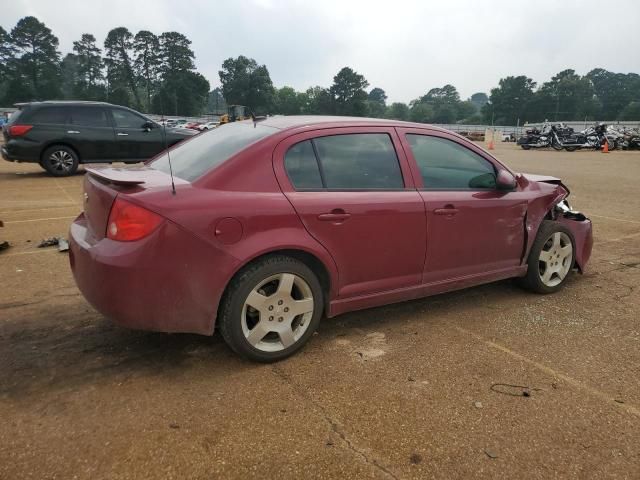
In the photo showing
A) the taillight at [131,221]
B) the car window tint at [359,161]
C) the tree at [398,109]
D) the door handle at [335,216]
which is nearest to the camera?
the taillight at [131,221]

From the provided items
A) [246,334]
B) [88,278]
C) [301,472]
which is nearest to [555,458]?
[301,472]

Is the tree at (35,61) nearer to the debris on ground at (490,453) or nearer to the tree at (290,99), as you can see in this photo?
the tree at (290,99)

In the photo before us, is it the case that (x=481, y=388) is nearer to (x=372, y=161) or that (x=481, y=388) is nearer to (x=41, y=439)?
(x=372, y=161)

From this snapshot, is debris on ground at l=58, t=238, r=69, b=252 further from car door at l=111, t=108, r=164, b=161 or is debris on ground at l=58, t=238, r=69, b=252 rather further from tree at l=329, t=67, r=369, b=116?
tree at l=329, t=67, r=369, b=116

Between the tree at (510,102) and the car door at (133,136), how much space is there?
109743 mm

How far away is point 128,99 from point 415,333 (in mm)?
76236

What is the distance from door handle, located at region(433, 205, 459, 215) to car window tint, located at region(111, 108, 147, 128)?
9.96 meters

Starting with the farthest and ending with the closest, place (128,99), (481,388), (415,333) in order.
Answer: (128,99) → (415,333) → (481,388)

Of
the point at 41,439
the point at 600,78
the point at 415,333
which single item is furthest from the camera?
the point at 600,78

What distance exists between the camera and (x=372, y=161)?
3322mm

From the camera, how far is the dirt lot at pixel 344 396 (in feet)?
6.98

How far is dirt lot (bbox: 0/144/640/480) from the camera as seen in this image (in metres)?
2.13

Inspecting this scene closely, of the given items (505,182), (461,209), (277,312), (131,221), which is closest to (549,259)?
(505,182)

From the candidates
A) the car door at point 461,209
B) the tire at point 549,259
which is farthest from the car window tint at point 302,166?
the tire at point 549,259
